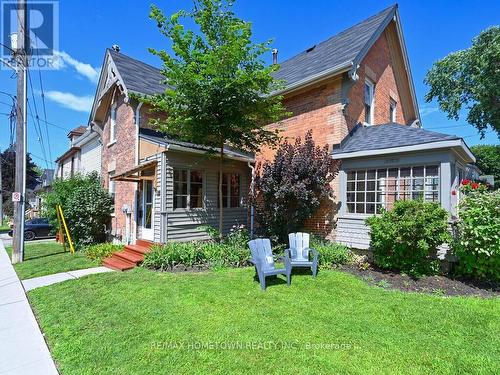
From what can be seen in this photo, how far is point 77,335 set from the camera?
13.8 feet

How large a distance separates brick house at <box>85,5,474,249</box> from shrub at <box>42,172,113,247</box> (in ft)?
2.06

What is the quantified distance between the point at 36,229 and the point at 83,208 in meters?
8.38

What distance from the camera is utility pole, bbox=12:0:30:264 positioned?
1013cm

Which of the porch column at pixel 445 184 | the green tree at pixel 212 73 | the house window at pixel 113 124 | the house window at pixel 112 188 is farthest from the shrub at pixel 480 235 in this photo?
the house window at pixel 113 124

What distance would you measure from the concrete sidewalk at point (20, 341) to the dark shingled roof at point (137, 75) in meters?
8.29

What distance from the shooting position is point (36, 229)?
18.1 metres

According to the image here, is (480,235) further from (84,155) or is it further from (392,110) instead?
(84,155)

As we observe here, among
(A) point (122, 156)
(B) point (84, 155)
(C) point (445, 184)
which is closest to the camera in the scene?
(C) point (445, 184)

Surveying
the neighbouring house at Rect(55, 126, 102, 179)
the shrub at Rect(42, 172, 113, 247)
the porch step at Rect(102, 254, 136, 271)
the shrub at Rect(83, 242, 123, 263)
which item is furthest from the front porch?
the neighbouring house at Rect(55, 126, 102, 179)

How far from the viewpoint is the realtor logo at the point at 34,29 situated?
1023 centimetres

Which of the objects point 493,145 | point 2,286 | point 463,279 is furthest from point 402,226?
point 493,145

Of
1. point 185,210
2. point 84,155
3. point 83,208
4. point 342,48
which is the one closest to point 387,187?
point 342,48

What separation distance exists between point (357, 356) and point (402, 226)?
3913mm

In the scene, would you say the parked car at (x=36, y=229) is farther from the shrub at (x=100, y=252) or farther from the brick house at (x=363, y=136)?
the brick house at (x=363, y=136)
